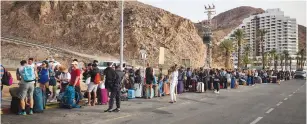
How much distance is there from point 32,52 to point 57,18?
1763cm

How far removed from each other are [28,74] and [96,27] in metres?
56.8

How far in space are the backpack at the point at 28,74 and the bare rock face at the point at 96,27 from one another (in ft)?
166

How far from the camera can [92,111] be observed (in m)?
11.6

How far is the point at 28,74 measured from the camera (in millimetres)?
10430

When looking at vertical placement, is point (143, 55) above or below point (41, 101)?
above

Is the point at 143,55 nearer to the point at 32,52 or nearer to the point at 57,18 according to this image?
the point at 32,52

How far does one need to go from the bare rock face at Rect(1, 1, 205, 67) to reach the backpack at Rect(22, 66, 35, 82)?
166 feet

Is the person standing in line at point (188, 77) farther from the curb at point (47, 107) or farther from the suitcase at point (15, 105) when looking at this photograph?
the suitcase at point (15, 105)

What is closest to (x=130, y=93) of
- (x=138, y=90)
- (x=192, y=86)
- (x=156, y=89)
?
(x=138, y=90)

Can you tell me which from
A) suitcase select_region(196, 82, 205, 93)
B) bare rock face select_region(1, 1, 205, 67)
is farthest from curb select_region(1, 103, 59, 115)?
bare rock face select_region(1, 1, 205, 67)

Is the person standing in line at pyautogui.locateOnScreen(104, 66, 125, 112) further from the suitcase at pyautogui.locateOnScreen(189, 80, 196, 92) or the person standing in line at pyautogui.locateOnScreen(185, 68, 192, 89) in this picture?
the suitcase at pyautogui.locateOnScreen(189, 80, 196, 92)

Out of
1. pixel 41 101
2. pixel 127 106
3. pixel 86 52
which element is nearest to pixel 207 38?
pixel 86 52

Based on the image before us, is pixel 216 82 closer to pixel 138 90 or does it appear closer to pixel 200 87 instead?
pixel 200 87

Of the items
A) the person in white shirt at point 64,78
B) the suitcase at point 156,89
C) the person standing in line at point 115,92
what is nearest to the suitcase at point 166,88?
the suitcase at point 156,89
